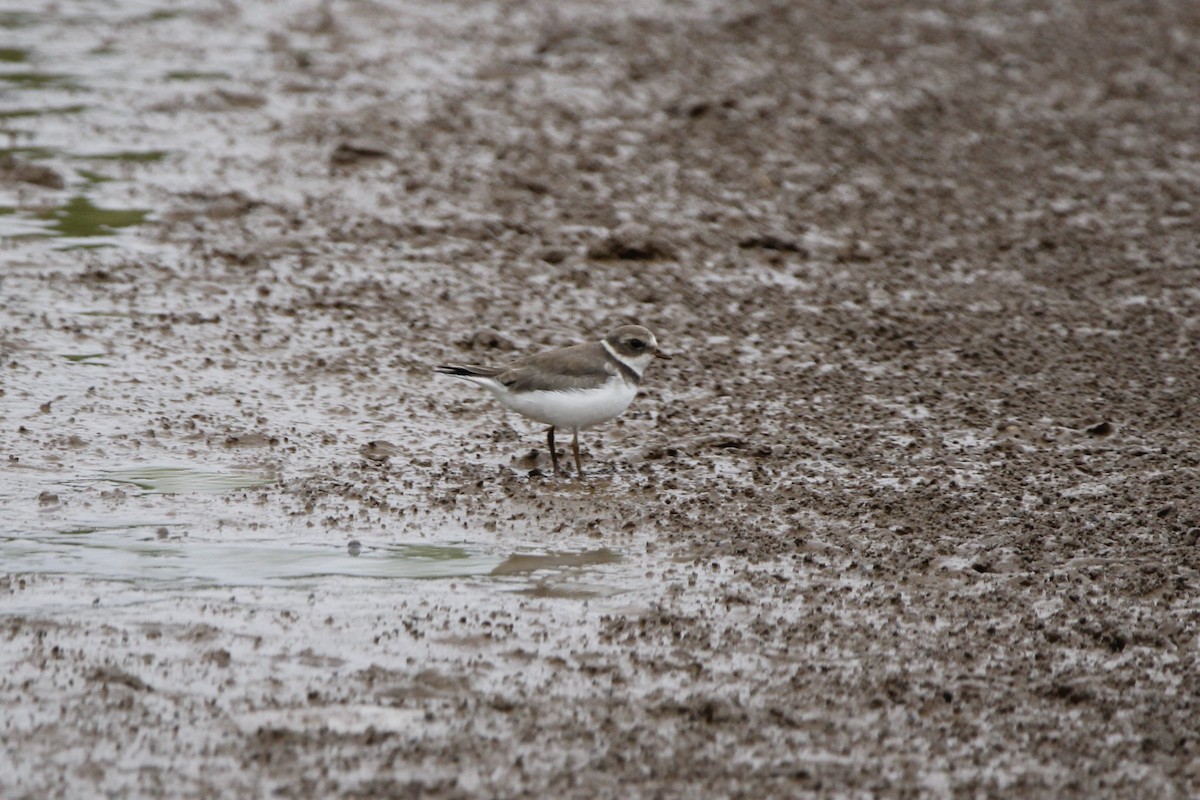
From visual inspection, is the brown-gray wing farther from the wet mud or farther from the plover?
the wet mud

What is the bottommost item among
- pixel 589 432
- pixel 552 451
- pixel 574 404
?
pixel 589 432

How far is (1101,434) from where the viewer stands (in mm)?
9398

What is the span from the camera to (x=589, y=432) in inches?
383

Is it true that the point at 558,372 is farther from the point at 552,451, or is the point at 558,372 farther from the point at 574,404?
the point at 552,451

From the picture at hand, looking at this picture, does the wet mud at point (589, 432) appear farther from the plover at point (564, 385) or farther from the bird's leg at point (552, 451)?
the plover at point (564, 385)

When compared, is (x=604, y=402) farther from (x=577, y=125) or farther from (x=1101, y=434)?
(x=577, y=125)

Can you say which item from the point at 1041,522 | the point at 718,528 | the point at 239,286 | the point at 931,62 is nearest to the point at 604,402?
the point at 718,528

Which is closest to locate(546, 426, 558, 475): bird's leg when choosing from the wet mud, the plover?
the plover

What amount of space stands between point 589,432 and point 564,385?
1.08 metres

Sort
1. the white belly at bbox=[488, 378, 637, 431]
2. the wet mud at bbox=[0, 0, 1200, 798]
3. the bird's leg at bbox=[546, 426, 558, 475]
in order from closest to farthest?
the wet mud at bbox=[0, 0, 1200, 798] < the white belly at bbox=[488, 378, 637, 431] < the bird's leg at bbox=[546, 426, 558, 475]

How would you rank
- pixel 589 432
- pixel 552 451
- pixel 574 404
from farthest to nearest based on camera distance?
1. pixel 589 432
2. pixel 552 451
3. pixel 574 404

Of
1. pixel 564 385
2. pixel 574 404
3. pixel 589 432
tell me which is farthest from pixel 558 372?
pixel 589 432

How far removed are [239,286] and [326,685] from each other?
556cm

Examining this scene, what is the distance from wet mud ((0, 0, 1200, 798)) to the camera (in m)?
6.02
